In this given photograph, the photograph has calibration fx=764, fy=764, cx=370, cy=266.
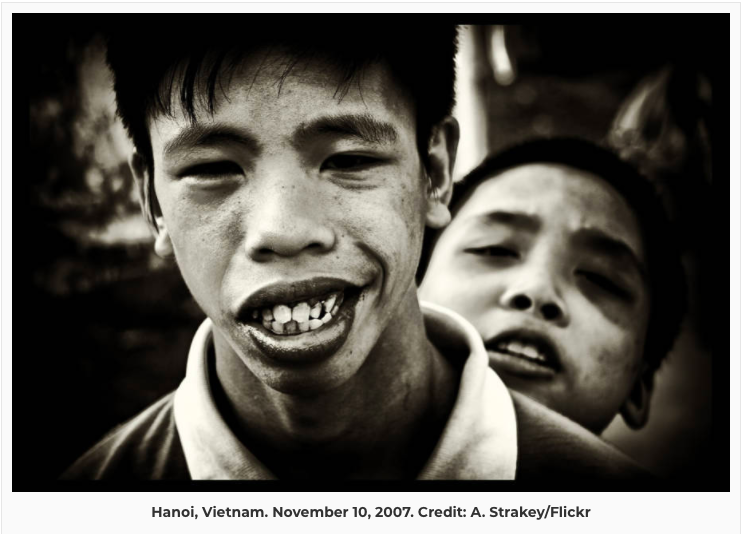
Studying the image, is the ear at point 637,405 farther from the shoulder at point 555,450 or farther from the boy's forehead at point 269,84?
the boy's forehead at point 269,84

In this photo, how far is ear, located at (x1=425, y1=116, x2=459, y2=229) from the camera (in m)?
1.48

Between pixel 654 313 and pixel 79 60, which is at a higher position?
pixel 79 60

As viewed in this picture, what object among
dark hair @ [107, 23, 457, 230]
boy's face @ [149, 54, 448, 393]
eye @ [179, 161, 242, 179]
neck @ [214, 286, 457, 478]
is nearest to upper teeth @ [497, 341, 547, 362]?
neck @ [214, 286, 457, 478]

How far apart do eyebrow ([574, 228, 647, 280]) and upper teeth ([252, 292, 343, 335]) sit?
1.91 ft

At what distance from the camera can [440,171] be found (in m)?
1.50

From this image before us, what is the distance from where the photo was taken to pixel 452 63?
1532 mm

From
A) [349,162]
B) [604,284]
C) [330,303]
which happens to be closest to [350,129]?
[349,162]

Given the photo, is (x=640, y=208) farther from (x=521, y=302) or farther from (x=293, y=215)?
(x=293, y=215)

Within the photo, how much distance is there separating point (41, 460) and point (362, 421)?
0.71 meters

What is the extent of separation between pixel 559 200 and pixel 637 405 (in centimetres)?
48

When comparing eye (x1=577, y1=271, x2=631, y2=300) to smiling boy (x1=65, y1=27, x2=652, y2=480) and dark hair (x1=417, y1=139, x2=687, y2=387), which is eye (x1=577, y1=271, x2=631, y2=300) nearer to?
dark hair (x1=417, y1=139, x2=687, y2=387)

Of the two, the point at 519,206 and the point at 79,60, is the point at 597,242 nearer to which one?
the point at 519,206

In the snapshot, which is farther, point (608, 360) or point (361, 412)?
point (608, 360)

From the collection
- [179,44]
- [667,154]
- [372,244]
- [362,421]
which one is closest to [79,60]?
[179,44]
